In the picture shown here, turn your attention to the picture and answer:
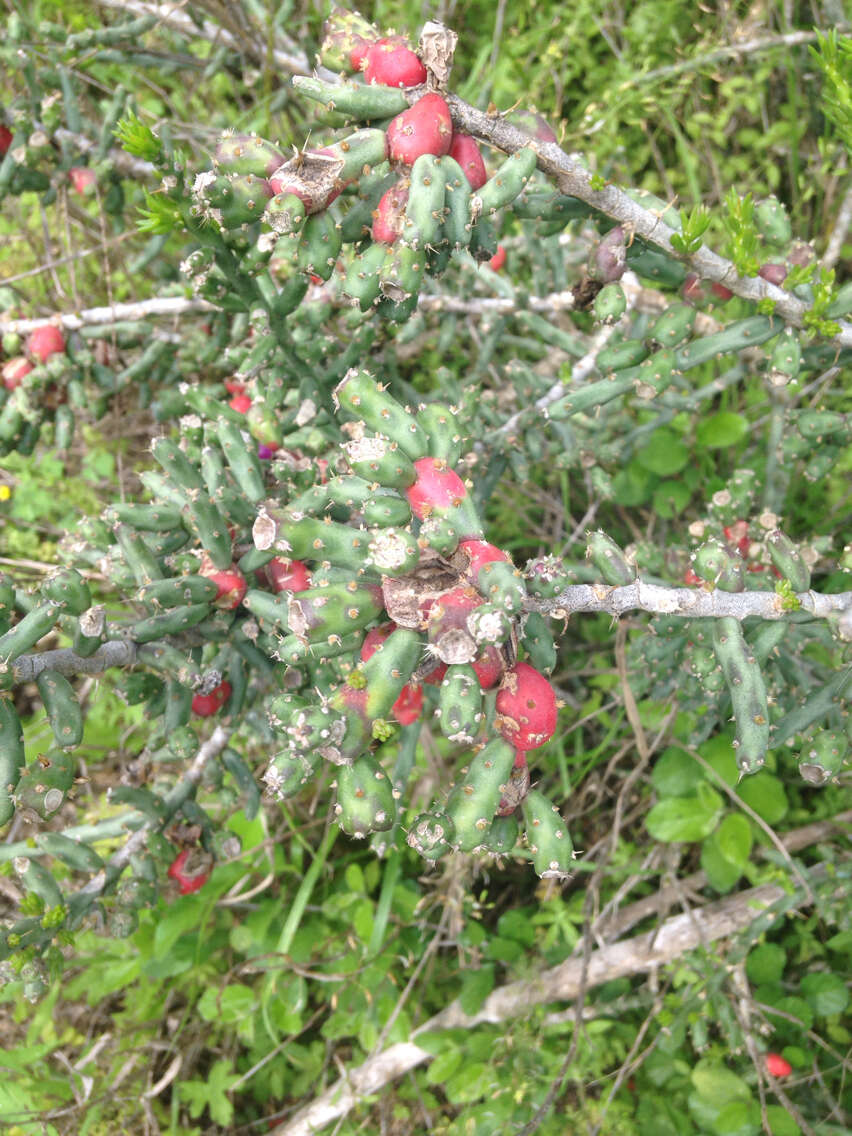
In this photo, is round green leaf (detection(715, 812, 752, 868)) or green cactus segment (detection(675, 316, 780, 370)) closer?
green cactus segment (detection(675, 316, 780, 370))

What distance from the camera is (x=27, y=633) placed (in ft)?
6.02

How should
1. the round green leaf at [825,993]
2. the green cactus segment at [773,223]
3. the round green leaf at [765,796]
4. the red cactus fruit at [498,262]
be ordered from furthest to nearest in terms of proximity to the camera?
the red cactus fruit at [498,262] < the round green leaf at [765,796] < the round green leaf at [825,993] < the green cactus segment at [773,223]

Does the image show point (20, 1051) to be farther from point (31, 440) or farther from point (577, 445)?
point (577, 445)

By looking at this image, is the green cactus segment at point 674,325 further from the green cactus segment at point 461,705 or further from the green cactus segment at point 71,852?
the green cactus segment at point 71,852

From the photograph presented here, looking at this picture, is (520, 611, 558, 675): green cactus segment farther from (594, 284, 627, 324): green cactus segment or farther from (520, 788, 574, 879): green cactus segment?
(594, 284, 627, 324): green cactus segment

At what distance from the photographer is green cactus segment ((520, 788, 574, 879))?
1.67 meters

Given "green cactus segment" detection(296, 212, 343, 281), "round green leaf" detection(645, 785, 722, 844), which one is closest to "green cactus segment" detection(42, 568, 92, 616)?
"green cactus segment" detection(296, 212, 343, 281)

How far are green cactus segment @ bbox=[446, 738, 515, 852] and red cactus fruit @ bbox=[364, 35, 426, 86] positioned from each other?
141cm

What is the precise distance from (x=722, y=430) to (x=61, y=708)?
2546 mm

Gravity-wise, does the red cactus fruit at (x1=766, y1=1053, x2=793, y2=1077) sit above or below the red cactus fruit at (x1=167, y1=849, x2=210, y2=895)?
below

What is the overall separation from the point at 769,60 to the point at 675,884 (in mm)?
3430

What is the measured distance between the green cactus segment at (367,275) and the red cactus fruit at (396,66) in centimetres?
35

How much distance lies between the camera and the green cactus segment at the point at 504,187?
1.77m

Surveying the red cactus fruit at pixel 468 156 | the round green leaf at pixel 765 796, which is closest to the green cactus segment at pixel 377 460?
the red cactus fruit at pixel 468 156
